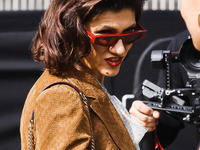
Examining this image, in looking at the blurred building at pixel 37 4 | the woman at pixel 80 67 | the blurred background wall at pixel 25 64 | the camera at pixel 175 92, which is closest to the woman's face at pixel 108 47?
the woman at pixel 80 67

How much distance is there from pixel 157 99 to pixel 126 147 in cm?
44

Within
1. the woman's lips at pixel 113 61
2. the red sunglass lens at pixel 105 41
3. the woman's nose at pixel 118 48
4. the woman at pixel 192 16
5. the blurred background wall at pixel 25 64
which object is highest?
the woman at pixel 192 16

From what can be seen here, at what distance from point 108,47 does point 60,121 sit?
356 millimetres

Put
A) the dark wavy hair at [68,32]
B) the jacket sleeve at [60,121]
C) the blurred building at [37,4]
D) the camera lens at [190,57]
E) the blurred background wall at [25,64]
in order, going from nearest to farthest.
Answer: the jacket sleeve at [60,121]
the dark wavy hair at [68,32]
the camera lens at [190,57]
the blurred background wall at [25,64]
the blurred building at [37,4]

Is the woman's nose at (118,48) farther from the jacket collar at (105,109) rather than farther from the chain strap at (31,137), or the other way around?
the chain strap at (31,137)

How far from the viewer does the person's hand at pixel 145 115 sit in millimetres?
1769

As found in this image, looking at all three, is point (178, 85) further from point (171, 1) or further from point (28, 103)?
point (171, 1)

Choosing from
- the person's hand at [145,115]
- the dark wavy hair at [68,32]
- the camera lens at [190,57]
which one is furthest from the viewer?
the person's hand at [145,115]

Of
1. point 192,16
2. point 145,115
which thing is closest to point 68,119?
point 192,16

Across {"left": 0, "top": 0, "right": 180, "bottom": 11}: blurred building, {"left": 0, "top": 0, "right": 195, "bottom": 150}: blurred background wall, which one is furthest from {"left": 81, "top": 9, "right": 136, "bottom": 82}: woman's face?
{"left": 0, "top": 0, "right": 180, "bottom": 11}: blurred building

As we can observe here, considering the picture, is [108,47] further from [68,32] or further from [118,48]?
[68,32]

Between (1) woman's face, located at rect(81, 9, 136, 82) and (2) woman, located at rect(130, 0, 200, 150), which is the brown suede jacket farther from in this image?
(2) woman, located at rect(130, 0, 200, 150)

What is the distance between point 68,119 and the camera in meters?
1.20

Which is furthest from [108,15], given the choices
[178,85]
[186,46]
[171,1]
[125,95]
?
[171,1]
